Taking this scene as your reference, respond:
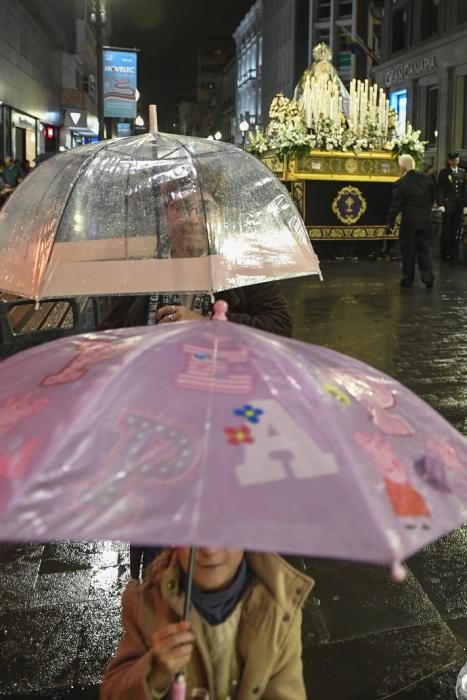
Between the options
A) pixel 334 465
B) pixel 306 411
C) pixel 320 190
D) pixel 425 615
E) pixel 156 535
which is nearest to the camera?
pixel 156 535

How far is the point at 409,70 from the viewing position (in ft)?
128

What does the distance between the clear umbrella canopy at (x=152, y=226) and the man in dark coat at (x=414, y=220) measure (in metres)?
9.83

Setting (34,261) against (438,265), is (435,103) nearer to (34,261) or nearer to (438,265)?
(438,265)

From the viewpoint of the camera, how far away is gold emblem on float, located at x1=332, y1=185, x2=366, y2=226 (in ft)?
54.1

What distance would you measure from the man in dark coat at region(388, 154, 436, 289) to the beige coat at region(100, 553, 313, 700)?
11333 millimetres

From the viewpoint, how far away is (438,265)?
16.8 metres

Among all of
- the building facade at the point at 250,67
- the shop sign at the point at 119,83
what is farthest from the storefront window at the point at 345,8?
the shop sign at the point at 119,83

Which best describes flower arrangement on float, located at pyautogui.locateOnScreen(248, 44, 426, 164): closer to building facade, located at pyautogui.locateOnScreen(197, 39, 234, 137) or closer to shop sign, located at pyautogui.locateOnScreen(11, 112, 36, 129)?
shop sign, located at pyautogui.locateOnScreen(11, 112, 36, 129)

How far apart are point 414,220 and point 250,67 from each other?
85.2 metres

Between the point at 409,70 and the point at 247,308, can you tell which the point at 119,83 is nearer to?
the point at 409,70

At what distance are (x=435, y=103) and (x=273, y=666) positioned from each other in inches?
1509

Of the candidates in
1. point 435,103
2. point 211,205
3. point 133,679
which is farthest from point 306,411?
point 435,103

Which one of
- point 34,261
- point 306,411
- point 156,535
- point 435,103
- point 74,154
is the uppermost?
point 435,103

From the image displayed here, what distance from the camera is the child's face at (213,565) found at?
1984mm
